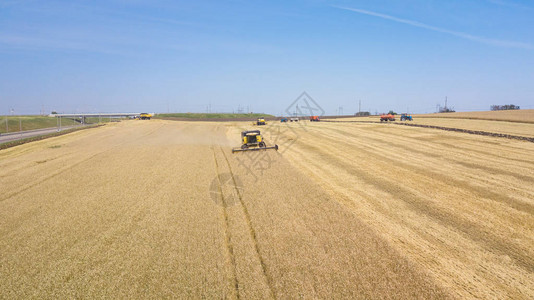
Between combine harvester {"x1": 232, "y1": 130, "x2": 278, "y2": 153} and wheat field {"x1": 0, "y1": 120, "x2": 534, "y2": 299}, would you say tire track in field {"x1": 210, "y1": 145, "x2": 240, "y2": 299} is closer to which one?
wheat field {"x1": 0, "y1": 120, "x2": 534, "y2": 299}

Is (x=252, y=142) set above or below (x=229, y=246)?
above

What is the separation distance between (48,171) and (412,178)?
19.2 m

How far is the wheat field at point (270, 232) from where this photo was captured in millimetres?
5367

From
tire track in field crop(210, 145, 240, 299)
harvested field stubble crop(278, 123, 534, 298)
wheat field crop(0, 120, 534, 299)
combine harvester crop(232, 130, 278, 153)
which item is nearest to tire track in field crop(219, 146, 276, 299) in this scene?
wheat field crop(0, 120, 534, 299)

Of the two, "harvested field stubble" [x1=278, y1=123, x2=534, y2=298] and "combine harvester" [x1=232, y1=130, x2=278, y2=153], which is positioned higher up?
"combine harvester" [x1=232, y1=130, x2=278, y2=153]

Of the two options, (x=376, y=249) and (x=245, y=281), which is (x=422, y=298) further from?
→ (x=245, y=281)

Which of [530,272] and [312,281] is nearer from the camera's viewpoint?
[312,281]

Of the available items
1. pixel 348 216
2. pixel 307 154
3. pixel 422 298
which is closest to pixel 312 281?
pixel 422 298

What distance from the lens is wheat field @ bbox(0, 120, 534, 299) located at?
5.37 metres

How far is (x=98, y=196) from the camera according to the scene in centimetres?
1075

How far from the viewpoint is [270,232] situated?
750 cm

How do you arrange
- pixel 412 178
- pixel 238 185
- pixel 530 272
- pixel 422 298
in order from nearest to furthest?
1. pixel 422 298
2. pixel 530 272
3. pixel 238 185
4. pixel 412 178

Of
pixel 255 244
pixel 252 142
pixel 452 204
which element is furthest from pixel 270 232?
pixel 252 142

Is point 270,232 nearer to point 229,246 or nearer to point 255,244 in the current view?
point 255,244
